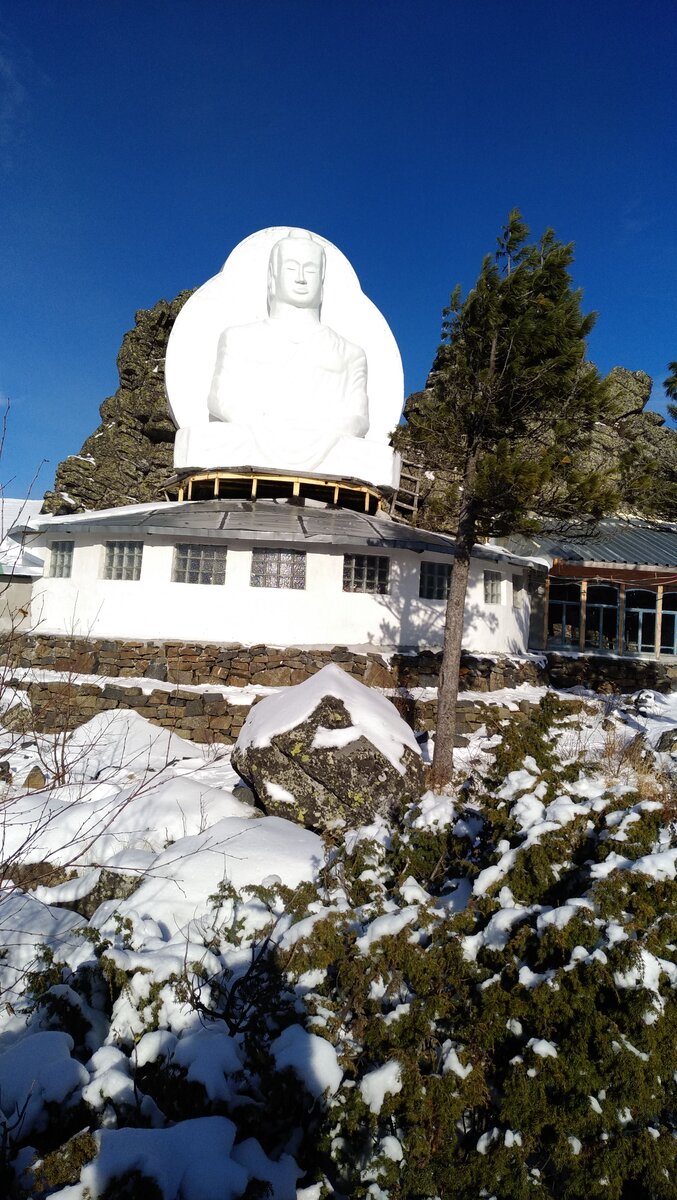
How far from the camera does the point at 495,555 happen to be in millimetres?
15438

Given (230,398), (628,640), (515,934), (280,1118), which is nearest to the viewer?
(280,1118)

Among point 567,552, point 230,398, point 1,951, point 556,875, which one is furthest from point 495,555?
point 1,951

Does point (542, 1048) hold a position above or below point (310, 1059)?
above

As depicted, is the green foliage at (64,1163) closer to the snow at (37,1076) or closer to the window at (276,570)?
the snow at (37,1076)

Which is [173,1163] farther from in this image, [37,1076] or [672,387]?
[672,387]

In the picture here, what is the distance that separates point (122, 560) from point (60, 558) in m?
2.01

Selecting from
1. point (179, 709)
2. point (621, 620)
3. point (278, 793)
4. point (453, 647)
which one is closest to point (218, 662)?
point (179, 709)

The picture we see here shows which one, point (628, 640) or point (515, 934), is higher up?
point (628, 640)

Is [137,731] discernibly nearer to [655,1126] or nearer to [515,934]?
[515,934]

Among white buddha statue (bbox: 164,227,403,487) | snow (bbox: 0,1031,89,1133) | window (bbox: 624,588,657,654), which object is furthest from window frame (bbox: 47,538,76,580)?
window (bbox: 624,588,657,654)

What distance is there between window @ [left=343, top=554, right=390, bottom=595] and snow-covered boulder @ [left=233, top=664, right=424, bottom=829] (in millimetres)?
5859

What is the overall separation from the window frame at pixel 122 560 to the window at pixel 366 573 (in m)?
4.66

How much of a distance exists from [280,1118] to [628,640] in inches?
818

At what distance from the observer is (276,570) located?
13.8 meters
